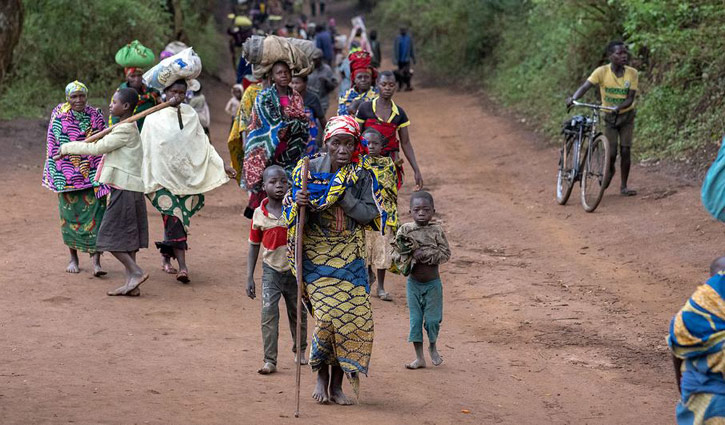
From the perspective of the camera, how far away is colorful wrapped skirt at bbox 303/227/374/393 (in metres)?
6.08

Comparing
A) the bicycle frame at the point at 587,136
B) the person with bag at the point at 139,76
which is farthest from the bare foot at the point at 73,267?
the bicycle frame at the point at 587,136

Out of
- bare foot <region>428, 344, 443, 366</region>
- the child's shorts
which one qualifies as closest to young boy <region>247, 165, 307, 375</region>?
bare foot <region>428, 344, 443, 366</region>

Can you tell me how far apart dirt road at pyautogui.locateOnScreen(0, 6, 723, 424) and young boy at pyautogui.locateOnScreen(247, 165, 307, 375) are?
32 cm

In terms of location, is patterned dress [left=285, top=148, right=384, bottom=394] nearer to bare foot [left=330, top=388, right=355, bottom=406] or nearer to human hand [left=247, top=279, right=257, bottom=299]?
bare foot [left=330, top=388, right=355, bottom=406]

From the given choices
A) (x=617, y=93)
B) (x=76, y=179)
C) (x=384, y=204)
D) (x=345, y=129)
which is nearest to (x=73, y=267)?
(x=76, y=179)

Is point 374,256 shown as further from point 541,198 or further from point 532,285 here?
point 541,198

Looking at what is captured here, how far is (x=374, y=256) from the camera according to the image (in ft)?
31.3

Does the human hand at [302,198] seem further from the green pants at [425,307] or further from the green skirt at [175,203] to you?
the green skirt at [175,203]

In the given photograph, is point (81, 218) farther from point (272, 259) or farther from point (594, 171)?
point (594, 171)

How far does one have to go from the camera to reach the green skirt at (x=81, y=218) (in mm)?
9492

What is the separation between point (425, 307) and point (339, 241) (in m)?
1.35

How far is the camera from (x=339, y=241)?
6.16 m

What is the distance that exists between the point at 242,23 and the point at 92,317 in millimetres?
25140

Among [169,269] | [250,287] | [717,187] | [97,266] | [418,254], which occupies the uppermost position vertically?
[717,187]
